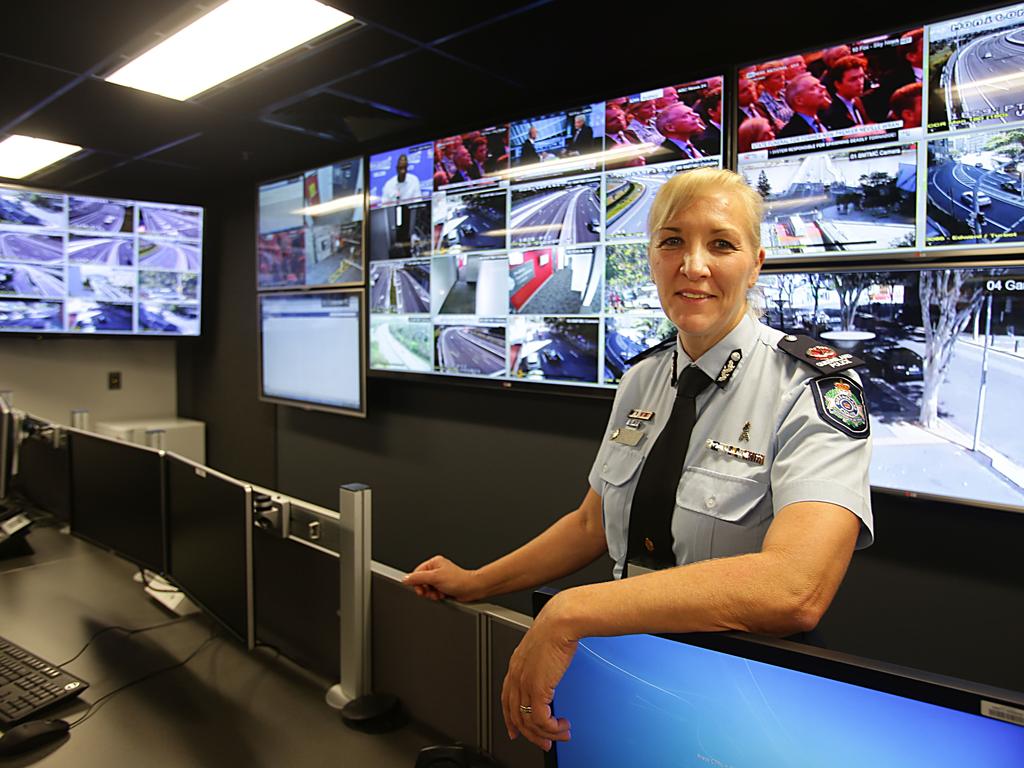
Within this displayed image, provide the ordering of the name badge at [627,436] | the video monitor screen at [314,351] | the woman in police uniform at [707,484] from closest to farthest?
the woman in police uniform at [707,484] < the name badge at [627,436] < the video monitor screen at [314,351]

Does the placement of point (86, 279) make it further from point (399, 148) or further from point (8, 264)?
point (399, 148)

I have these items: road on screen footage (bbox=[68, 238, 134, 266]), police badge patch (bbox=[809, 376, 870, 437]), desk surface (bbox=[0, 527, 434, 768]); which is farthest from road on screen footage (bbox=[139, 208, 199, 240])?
police badge patch (bbox=[809, 376, 870, 437])

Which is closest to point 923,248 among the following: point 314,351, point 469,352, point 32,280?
point 469,352

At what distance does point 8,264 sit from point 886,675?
15.7 ft

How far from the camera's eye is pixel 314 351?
376cm

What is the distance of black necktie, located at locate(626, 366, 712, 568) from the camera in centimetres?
109

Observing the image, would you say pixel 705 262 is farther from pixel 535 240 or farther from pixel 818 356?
pixel 535 240

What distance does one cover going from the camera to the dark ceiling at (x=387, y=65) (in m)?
2.13

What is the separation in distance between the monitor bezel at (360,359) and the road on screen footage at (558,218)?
3.48 feet

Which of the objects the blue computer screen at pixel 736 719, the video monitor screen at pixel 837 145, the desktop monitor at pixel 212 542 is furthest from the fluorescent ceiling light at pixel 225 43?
the blue computer screen at pixel 736 719

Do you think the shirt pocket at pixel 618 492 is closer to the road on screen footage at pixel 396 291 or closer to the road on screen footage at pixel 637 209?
the road on screen footage at pixel 637 209

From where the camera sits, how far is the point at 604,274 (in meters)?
2.50

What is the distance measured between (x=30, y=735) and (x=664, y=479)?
1218 millimetres

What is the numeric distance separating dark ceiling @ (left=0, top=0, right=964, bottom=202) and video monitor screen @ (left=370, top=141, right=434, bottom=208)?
0.09 meters
